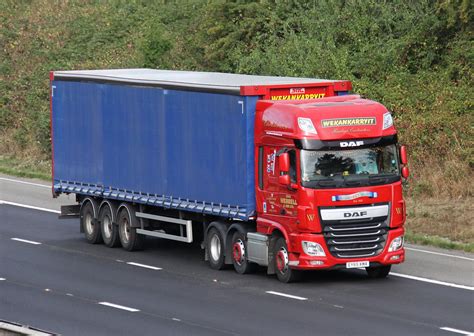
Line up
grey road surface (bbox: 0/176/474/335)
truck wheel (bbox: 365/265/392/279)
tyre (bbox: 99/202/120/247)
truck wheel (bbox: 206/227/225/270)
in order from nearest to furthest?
1. grey road surface (bbox: 0/176/474/335)
2. truck wheel (bbox: 365/265/392/279)
3. truck wheel (bbox: 206/227/225/270)
4. tyre (bbox: 99/202/120/247)

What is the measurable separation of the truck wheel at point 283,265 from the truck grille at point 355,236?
87cm

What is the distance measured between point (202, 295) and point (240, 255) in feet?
7.46

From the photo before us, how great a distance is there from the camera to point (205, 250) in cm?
2583

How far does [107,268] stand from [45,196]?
11.6m

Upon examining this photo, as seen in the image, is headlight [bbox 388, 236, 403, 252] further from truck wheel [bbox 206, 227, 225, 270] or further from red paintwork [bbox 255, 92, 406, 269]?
truck wheel [bbox 206, 227, 225, 270]

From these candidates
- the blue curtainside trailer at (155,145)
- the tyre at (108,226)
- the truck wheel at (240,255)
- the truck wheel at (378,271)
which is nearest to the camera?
the truck wheel at (378,271)

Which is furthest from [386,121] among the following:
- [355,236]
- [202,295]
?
[202,295]

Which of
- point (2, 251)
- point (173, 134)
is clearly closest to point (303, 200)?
point (173, 134)

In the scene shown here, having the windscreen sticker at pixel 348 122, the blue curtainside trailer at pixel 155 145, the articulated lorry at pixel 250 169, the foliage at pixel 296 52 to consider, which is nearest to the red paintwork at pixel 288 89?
the articulated lorry at pixel 250 169

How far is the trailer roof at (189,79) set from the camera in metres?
24.5

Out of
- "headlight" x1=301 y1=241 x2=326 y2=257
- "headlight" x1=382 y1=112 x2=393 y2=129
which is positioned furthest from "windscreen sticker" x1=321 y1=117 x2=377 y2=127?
"headlight" x1=301 y1=241 x2=326 y2=257

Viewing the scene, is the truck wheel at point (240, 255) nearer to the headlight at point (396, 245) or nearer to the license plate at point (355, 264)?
the license plate at point (355, 264)

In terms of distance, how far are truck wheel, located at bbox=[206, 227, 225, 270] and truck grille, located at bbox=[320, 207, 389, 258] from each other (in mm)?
2867

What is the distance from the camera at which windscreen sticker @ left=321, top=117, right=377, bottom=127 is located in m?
22.8
